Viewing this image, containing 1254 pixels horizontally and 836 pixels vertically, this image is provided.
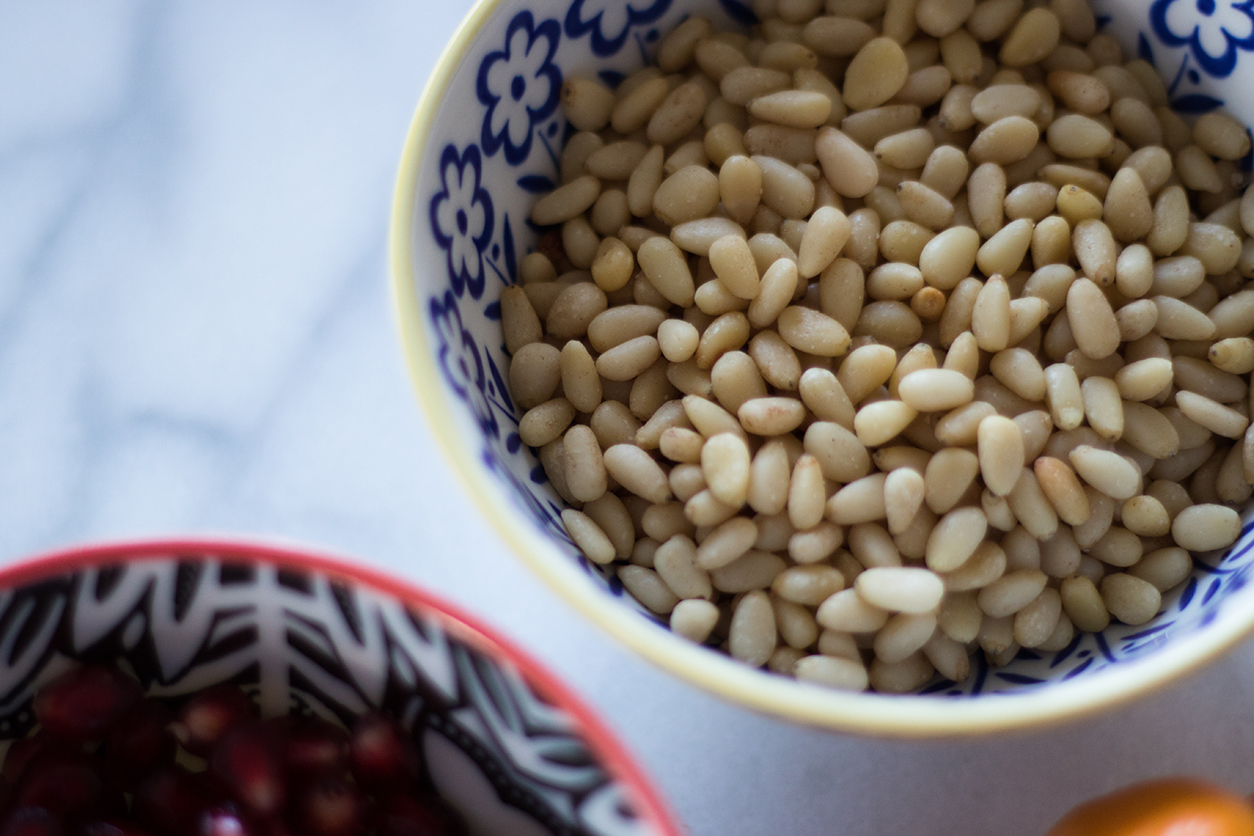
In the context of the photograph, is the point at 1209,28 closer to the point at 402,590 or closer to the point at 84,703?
the point at 402,590

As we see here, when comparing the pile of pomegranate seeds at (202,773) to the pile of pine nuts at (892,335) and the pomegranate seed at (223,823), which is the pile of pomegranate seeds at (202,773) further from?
the pile of pine nuts at (892,335)

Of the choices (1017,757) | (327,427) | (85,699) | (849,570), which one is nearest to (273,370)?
(327,427)

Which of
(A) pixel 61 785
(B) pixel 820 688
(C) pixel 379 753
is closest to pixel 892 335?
(B) pixel 820 688

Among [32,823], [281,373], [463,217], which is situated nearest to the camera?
[32,823]

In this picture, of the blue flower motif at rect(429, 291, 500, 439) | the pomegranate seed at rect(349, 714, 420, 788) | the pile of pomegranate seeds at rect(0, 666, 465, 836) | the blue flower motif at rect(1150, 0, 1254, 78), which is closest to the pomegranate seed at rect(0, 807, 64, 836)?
the pile of pomegranate seeds at rect(0, 666, 465, 836)

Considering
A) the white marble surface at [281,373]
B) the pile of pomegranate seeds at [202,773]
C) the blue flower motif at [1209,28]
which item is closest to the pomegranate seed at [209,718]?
the pile of pomegranate seeds at [202,773]

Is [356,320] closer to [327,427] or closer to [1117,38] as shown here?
[327,427]
